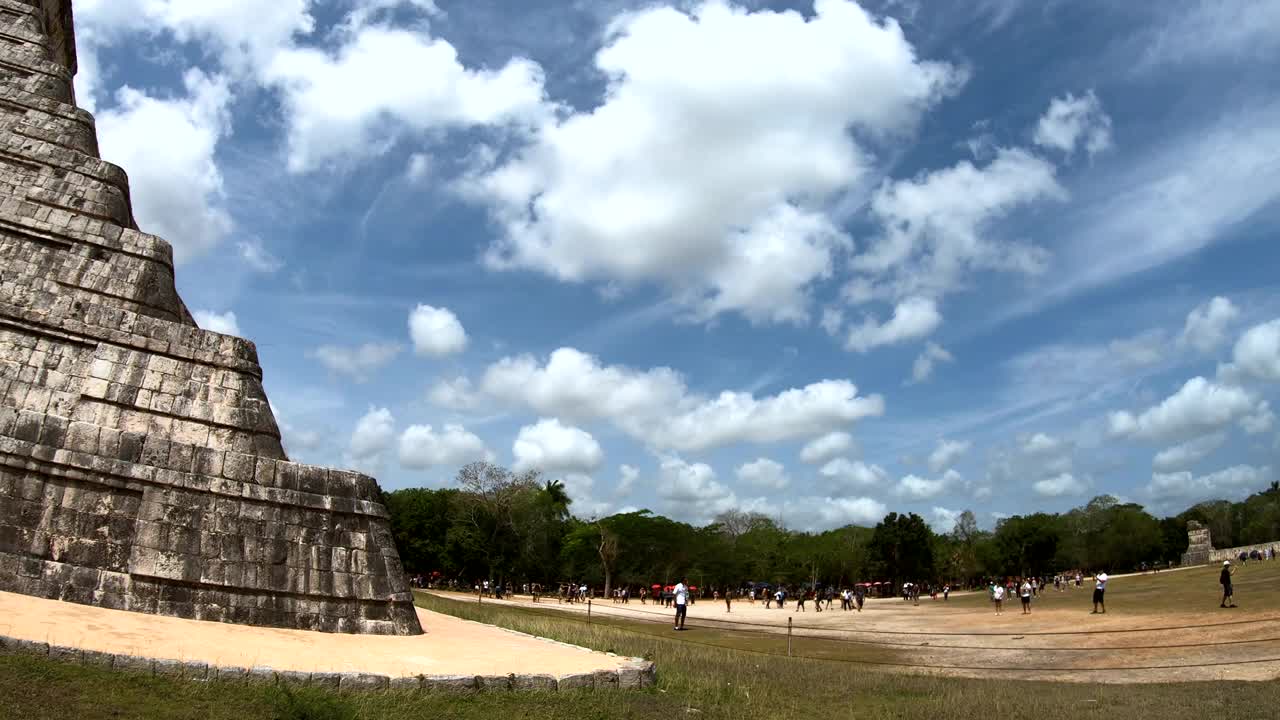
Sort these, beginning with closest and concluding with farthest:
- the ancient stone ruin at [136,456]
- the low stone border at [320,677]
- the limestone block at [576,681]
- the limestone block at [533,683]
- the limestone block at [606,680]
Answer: the low stone border at [320,677]
the limestone block at [533,683]
the limestone block at [576,681]
the limestone block at [606,680]
the ancient stone ruin at [136,456]

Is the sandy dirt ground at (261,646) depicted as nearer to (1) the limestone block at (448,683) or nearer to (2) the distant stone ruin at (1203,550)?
(1) the limestone block at (448,683)

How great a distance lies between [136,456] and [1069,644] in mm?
19194

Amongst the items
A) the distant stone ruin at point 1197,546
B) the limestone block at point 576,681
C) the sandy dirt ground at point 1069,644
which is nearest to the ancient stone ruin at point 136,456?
the limestone block at point 576,681

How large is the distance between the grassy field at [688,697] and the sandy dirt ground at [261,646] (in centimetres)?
71

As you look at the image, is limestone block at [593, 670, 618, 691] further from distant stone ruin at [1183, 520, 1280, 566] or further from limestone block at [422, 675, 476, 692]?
distant stone ruin at [1183, 520, 1280, 566]

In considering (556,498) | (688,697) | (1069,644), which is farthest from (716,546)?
(688,697)

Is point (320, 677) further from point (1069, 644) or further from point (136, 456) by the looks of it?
point (1069, 644)

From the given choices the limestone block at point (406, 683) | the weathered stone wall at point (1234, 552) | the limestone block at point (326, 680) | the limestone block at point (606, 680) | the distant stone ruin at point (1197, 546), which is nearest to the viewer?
the limestone block at point (326, 680)

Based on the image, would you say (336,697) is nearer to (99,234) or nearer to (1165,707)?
(99,234)

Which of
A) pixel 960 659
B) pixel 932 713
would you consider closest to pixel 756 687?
pixel 932 713

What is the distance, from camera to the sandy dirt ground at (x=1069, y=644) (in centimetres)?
1512

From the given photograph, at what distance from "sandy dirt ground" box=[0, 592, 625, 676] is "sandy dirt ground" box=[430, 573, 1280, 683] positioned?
368 inches

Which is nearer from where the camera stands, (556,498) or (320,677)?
(320,677)

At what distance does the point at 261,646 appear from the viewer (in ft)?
30.5
